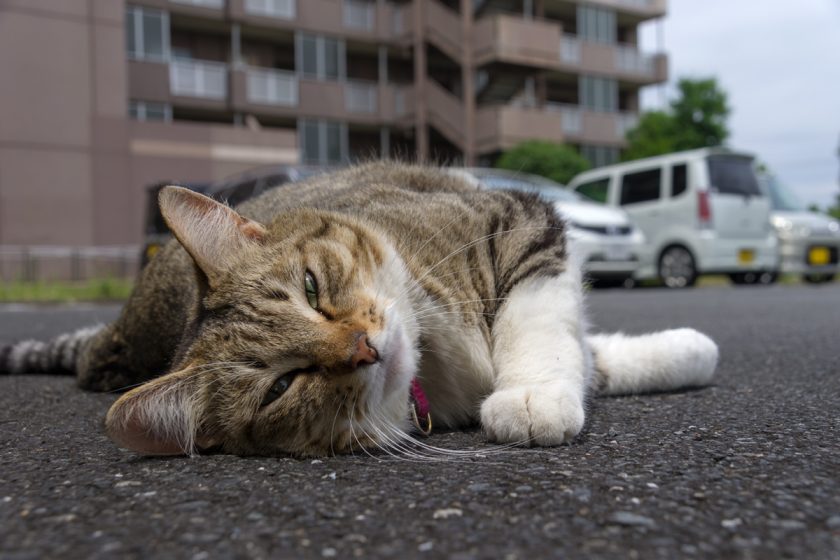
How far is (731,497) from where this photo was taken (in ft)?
4.11

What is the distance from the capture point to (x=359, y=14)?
64.5 feet

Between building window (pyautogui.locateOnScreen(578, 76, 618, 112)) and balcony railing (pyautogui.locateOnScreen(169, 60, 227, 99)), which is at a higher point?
building window (pyautogui.locateOnScreen(578, 76, 618, 112))

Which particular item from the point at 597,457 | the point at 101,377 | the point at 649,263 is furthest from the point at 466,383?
the point at 649,263

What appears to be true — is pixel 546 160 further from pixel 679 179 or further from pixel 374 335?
pixel 374 335

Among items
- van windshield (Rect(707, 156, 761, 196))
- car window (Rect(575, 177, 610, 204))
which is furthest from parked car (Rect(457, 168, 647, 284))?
car window (Rect(575, 177, 610, 204))

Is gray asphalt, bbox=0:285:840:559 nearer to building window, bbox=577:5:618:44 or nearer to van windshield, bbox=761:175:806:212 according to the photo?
van windshield, bbox=761:175:806:212

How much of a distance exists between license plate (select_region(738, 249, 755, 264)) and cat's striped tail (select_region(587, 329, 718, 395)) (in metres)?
8.44

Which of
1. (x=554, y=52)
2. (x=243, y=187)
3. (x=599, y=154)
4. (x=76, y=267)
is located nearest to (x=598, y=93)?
(x=599, y=154)

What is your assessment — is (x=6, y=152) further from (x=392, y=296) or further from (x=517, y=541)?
(x=517, y=541)

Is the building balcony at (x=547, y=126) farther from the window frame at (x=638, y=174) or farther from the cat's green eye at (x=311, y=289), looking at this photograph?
the cat's green eye at (x=311, y=289)

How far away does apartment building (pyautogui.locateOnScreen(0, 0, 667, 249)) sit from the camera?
13.9 meters

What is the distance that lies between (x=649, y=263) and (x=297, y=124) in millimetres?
11609

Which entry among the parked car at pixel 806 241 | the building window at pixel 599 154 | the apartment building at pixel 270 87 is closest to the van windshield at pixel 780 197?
the parked car at pixel 806 241

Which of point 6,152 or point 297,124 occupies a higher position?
point 297,124
